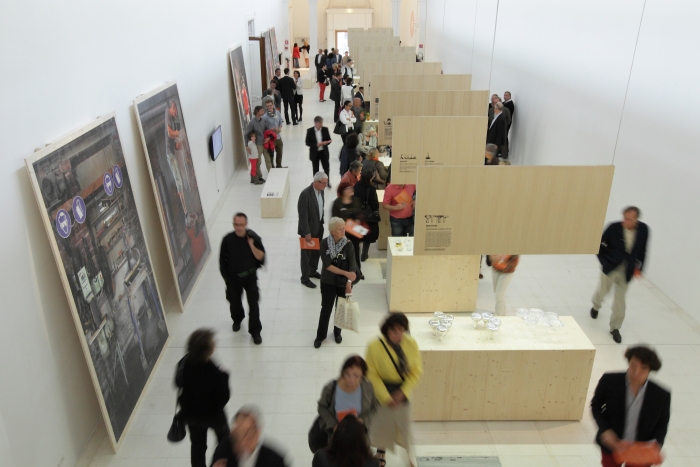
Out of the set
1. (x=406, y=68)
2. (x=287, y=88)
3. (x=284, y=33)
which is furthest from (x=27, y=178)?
(x=284, y=33)

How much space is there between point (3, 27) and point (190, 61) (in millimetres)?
5103

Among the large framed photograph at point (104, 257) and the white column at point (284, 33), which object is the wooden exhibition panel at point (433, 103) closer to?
the large framed photograph at point (104, 257)

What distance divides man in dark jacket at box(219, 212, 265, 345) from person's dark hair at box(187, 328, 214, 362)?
199cm

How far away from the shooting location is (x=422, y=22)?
88.5 ft

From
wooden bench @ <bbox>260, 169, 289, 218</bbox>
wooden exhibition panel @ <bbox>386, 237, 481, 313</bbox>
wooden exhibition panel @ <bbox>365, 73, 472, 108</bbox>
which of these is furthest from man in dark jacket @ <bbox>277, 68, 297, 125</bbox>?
wooden exhibition panel @ <bbox>386, 237, 481, 313</bbox>

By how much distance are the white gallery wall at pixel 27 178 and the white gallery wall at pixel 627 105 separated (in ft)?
21.0

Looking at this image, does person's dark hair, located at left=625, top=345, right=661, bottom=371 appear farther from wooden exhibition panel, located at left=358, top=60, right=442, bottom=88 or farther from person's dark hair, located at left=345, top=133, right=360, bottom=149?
wooden exhibition panel, located at left=358, top=60, right=442, bottom=88

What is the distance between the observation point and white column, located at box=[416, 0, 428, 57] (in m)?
26.2

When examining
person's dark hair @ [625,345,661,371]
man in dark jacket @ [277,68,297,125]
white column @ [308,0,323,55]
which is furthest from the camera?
white column @ [308,0,323,55]

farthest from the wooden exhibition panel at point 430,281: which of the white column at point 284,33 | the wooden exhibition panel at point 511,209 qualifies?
the white column at point 284,33

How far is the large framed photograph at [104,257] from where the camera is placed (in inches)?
167

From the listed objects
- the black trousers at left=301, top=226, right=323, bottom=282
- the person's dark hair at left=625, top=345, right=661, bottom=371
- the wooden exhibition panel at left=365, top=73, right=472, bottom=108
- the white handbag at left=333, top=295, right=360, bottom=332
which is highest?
the wooden exhibition panel at left=365, top=73, right=472, bottom=108

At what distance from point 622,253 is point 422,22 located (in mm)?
23288

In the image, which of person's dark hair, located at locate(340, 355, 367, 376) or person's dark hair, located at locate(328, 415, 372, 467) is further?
person's dark hair, located at locate(340, 355, 367, 376)
